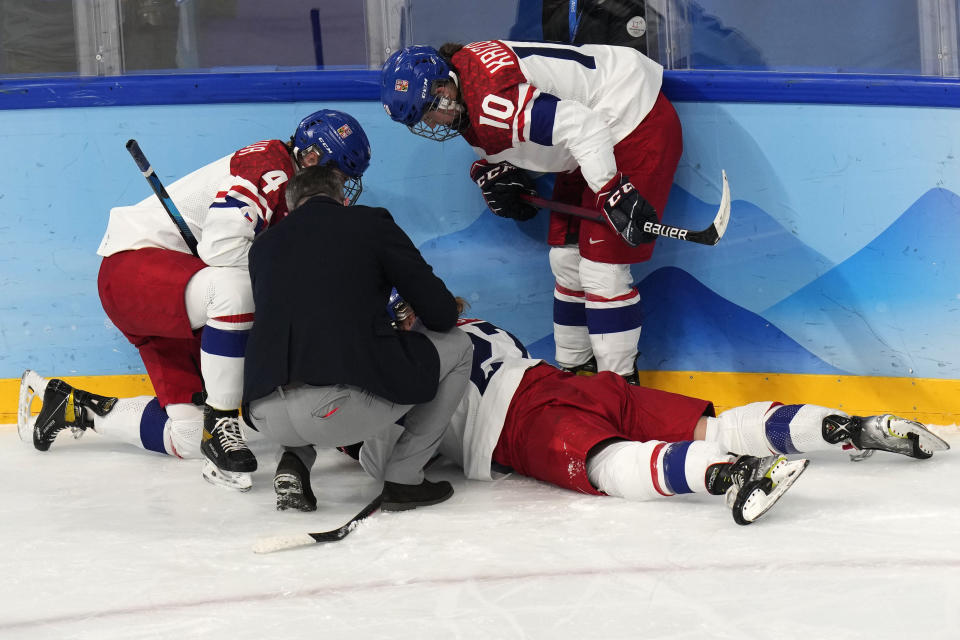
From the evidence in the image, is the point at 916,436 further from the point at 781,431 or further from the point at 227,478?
the point at 227,478

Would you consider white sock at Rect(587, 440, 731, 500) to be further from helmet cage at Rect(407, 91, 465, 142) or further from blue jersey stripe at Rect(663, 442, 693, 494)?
helmet cage at Rect(407, 91, 465, 142)

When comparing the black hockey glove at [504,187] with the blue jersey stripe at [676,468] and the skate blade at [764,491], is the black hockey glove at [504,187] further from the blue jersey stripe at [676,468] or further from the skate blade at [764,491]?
the skate blade at [764,491]

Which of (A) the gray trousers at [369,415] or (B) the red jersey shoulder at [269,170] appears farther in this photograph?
(B) the red jersey shoulder at [269,170]

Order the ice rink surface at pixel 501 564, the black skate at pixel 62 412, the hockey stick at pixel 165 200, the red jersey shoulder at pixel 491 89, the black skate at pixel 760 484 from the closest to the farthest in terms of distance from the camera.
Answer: the ice rink surface at pixel 501 564 < the black skate at pixel 760 484 < the hockey stick at pixel 165 200 < the red jersey shoulder at pixel 491 89 < the black skate at pixel 62 412

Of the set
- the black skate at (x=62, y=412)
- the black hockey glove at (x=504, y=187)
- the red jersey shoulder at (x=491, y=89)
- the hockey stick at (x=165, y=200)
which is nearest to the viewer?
the hockey stick at (x=165, y=200)

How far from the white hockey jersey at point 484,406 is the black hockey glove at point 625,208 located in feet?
1.70

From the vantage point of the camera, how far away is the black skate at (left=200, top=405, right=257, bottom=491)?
8.73 ft

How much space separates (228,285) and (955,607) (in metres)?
1.81

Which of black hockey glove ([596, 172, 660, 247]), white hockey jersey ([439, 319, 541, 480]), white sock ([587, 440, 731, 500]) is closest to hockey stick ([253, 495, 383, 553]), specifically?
white hockey jersey ([439, 319, 541, 480])

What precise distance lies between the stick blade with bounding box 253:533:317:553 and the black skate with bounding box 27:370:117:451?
113 cm

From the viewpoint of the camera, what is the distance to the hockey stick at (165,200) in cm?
282

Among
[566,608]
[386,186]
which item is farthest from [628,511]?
[386,186]

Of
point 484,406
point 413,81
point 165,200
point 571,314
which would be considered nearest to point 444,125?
point 413,81

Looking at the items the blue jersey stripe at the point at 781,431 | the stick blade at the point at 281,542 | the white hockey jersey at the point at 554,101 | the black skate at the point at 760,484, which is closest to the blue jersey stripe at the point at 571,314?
the white hockey jersey at the point at 554,101
